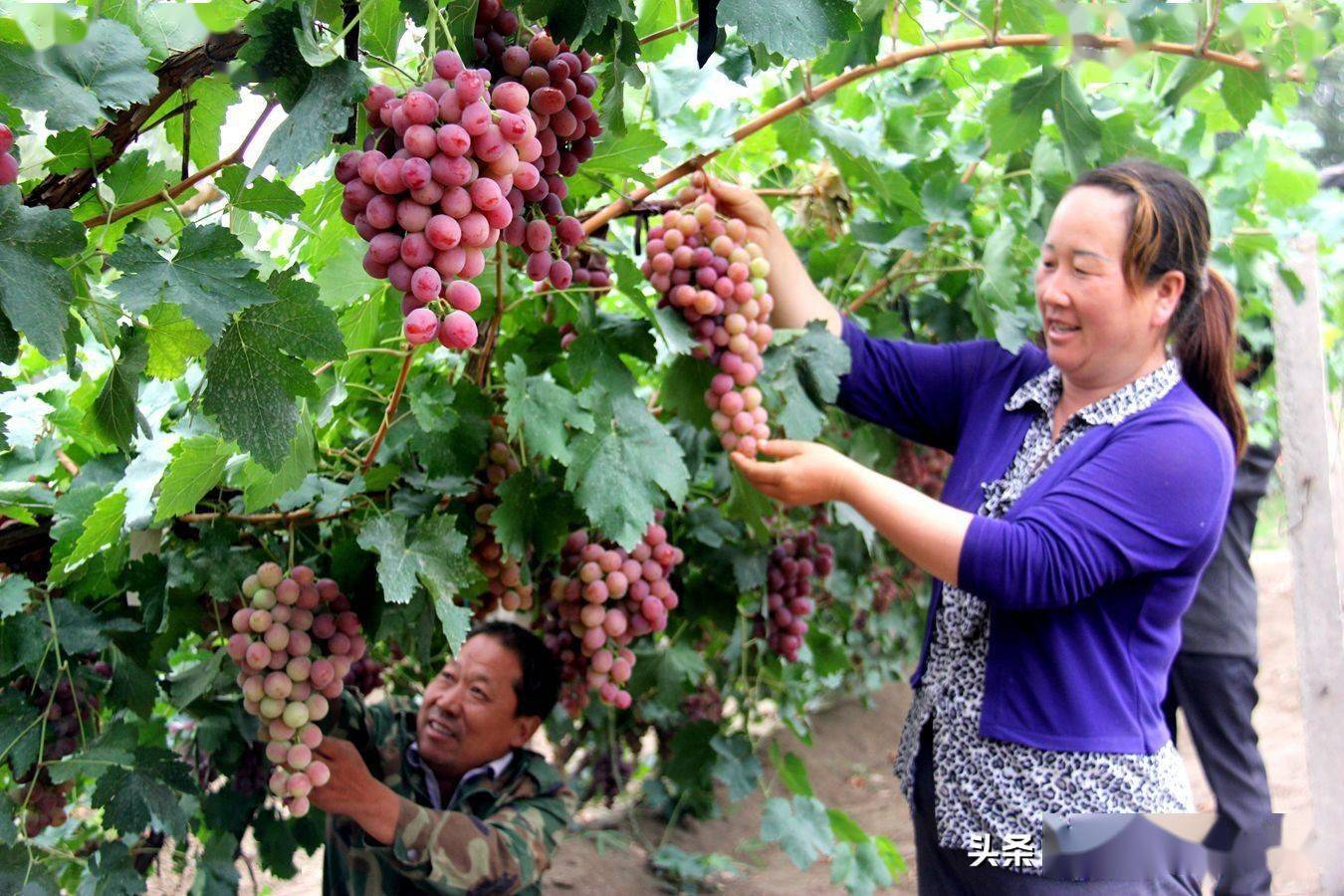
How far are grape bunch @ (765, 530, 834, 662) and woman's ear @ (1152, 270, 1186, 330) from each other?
85cm

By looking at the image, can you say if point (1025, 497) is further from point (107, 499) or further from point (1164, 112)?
point (107, 499)

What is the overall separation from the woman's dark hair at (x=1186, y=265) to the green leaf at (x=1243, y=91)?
0.68 ft

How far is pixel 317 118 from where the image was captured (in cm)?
105

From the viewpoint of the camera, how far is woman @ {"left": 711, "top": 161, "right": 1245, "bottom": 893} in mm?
1936

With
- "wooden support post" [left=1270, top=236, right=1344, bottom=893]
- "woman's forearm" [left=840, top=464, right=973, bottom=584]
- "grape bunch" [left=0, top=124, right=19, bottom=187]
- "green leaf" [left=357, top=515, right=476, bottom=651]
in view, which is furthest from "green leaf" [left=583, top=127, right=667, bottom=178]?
"wooden support post" [left=1270, top=236, right=1344, bottom=893]

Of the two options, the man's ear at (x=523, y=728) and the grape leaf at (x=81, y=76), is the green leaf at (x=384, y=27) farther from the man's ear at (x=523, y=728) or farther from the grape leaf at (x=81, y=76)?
the man's ear at (x=523, y=728)

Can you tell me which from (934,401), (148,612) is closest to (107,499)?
(148,612)

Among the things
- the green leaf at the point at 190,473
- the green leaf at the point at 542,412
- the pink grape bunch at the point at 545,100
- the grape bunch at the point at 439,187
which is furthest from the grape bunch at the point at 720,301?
→ the grape bunch at the point at 439,187

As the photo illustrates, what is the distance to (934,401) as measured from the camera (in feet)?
8.00

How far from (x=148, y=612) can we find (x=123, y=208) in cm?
67

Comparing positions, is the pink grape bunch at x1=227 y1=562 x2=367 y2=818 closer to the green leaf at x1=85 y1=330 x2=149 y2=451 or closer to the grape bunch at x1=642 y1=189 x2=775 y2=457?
the green leaf at x1=85 y1=330 x2=149 y2=451

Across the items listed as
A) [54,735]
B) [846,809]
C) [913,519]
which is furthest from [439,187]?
[846,809]

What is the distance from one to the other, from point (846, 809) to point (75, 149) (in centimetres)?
513

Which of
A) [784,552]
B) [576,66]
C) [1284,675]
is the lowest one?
[1284,675]
